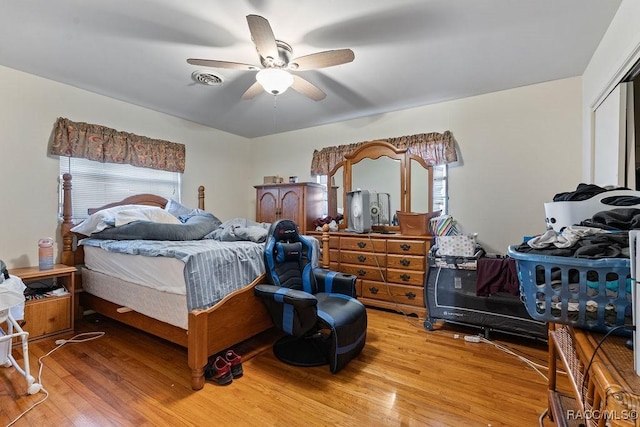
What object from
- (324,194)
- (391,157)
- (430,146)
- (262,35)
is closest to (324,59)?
(262,35)

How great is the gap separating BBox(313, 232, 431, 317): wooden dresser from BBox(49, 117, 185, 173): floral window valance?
2.38 m

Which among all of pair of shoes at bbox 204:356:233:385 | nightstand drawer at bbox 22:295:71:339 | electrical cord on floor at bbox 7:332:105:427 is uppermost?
nightstand drawer at bbox 22:295:71:339

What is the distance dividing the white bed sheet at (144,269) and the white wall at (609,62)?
3.05 m

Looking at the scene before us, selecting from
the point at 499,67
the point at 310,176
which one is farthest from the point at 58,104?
the point at 499,67

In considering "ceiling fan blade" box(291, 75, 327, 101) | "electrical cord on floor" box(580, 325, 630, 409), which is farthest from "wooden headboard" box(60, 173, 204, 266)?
"electrical cord on floor" box(580, 325, 630, 409)

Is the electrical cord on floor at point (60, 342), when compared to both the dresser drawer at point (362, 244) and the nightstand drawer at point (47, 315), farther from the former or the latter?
the dresser drawer at point (362, 244)

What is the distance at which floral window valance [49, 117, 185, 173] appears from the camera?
9.62 feet

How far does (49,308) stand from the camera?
2.58 m

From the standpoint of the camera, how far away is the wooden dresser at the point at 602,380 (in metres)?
0.60

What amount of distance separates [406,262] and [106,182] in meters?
3.52

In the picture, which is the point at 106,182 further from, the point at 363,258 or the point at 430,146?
the point at 430,146

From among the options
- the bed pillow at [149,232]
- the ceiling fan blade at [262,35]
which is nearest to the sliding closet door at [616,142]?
the ceiling fan blade at [262,35]

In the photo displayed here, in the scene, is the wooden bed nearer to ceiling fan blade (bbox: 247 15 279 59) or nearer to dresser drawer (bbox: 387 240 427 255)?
dresser drawer (bbox: 387 240 427 255)

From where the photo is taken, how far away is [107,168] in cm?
336
